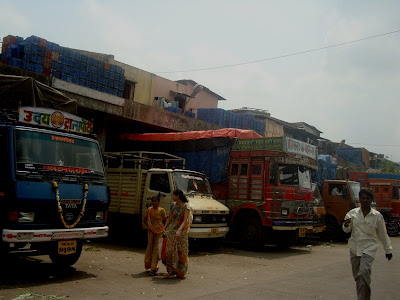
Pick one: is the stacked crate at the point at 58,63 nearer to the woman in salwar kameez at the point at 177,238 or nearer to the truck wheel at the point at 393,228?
the woman in salwar kameez at the point at 177,238

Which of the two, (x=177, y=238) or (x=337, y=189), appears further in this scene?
(x=337, y=189)

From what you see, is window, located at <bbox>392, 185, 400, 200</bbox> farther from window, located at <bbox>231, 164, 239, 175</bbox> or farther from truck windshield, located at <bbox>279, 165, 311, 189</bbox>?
window, located at <bbox>231, 164, 239, 175</bbox>

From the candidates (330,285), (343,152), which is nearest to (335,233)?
(330,285)

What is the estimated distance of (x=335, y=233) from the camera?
15172 millimetres

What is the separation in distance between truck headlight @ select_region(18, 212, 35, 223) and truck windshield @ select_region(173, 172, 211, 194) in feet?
15.7

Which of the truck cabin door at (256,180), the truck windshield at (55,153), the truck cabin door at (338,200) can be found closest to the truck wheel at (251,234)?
the truck cabin door at (256,180)

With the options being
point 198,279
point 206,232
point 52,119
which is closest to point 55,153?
point 52,119

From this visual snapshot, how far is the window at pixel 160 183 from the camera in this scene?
10523 mm

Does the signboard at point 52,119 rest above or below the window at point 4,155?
above

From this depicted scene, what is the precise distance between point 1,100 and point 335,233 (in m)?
12.5

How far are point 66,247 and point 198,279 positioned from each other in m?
2.46

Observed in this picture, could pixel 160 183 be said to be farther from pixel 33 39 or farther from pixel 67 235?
pixel 33 39

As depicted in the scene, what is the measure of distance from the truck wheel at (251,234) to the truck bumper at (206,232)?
3.66ft

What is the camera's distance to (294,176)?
11.7 meters
